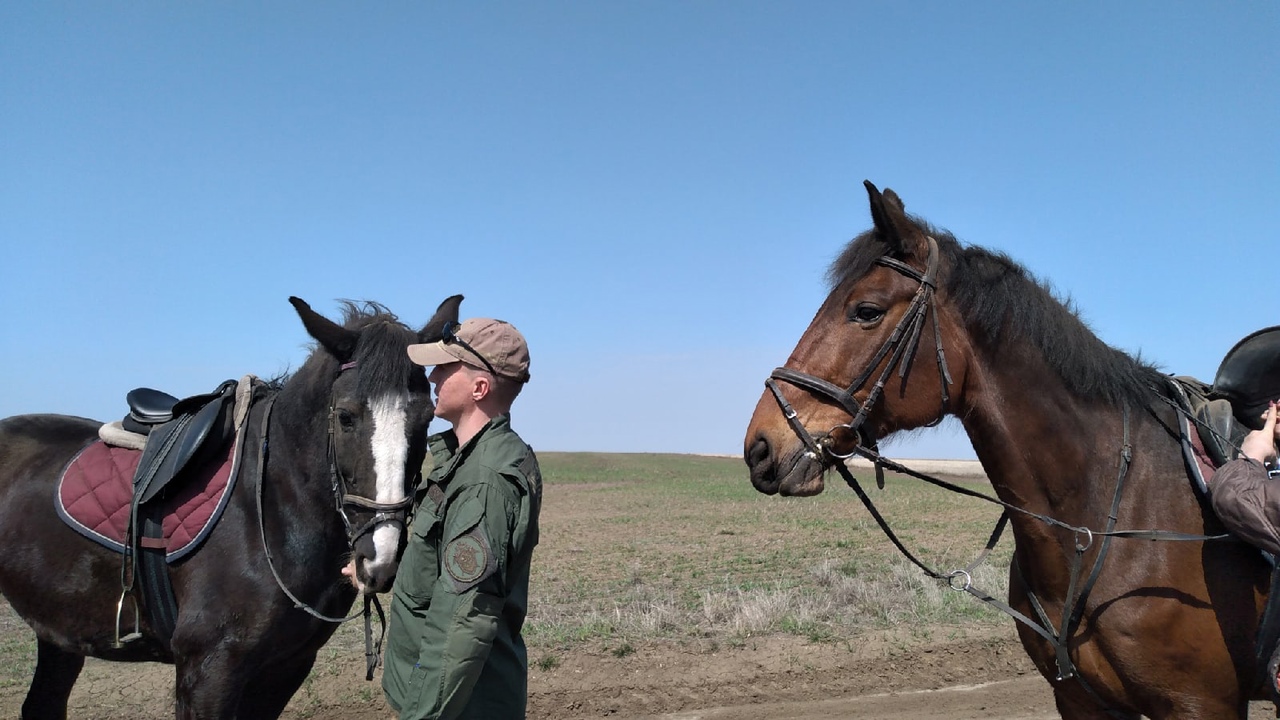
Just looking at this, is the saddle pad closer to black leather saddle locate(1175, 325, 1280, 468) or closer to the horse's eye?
the horse's eye

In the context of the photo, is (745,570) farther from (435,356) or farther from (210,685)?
(435,356)

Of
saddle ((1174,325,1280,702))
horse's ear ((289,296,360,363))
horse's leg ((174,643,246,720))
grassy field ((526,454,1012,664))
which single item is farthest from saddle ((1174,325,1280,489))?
grassy field ((526,454,1012,664))

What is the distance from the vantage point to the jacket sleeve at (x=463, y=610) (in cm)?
236

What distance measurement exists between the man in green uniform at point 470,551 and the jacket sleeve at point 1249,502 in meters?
2.45

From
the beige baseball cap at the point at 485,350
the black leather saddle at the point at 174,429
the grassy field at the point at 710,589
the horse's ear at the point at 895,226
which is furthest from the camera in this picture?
the grassy field at the point at 710,589

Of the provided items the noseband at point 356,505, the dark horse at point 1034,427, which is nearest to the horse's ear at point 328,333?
the noseband at point 356,505

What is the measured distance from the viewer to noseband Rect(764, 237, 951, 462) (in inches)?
125

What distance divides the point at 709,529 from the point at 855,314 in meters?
18.7

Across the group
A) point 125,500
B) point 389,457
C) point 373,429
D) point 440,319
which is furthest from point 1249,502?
point 125,500

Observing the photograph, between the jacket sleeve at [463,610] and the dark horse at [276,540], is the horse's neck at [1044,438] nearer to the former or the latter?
the jacket sleeve at [463,610]

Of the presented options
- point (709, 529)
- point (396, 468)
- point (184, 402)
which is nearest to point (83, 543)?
point (184, 402)

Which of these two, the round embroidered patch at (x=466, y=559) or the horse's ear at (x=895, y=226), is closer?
the round embroidered patch at (x=466, y=559)

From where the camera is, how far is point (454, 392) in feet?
9.30

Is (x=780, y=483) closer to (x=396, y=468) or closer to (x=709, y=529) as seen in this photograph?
(x=396, y=468)
